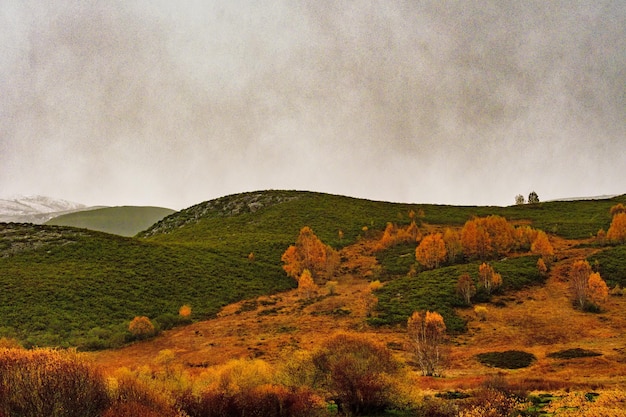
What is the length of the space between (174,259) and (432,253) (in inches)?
1779

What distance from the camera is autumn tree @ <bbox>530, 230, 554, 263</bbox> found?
217 ft

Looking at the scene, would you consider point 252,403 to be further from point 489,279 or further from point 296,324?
point 489,279

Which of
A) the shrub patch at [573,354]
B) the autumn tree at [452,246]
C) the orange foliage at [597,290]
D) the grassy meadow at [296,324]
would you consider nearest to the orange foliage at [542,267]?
the grassy meadow at [296,324]

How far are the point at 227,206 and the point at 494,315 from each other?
95.6 meters

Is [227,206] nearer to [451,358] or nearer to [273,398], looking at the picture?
[451,358]

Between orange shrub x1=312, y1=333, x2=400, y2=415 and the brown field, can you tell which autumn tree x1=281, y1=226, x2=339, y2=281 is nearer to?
the brown field

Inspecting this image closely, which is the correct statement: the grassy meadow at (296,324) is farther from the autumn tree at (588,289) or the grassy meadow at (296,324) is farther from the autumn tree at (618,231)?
the autumn tree at (618,231)

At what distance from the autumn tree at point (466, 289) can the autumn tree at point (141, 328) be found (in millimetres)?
37740

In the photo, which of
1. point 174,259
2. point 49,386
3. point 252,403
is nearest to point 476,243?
point 174,259

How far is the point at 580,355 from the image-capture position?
33156mm

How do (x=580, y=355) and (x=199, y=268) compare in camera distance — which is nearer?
(x=580, y=355)

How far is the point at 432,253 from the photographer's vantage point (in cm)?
7088

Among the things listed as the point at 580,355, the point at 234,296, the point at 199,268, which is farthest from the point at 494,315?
the point at 199,268

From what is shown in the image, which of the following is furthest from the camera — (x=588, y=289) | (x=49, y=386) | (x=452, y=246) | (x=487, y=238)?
(x=452, y=246)
